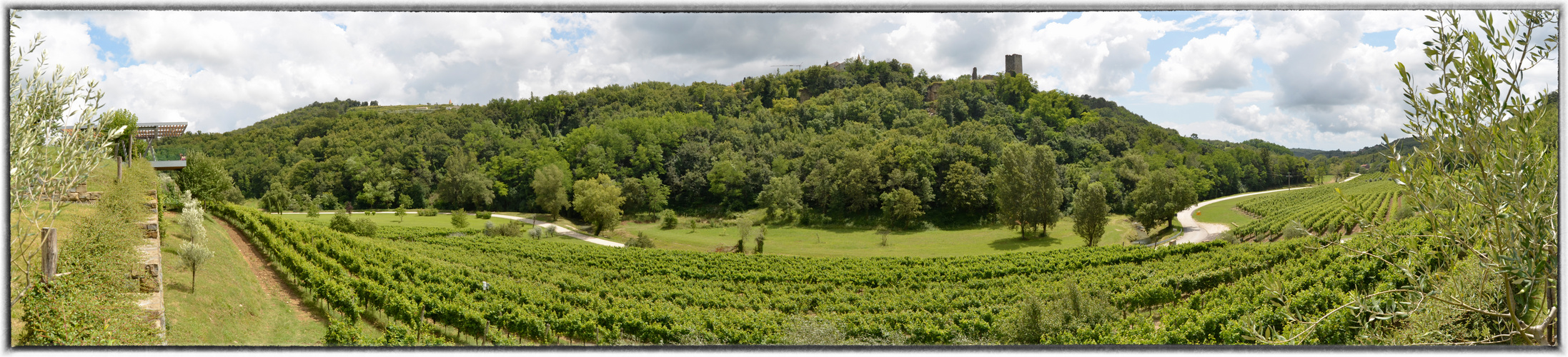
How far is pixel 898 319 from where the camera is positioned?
37.3 ft

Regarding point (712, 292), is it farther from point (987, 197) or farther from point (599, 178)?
point (987, 197)

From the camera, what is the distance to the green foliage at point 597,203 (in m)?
26.3

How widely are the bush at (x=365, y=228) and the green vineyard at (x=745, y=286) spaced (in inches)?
17.5

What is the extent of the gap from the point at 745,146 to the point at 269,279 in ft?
108

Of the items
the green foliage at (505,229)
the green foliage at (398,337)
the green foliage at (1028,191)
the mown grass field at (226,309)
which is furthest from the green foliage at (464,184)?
the green foliage at (1028,191)

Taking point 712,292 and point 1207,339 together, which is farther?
point 712,292

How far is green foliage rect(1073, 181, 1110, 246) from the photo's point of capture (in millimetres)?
24953

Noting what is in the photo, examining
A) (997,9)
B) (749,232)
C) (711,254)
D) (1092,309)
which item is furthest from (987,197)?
(997,9)

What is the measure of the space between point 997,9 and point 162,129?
9399mm

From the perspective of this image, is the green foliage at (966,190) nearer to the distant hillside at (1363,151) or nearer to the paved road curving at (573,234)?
the paved road curving at (573,234)

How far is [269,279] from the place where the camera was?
1088cm

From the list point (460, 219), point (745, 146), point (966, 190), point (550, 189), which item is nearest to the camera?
point (460, 219)

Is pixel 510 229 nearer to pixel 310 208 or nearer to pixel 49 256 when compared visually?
pixel 310 208

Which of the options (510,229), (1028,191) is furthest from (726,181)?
(510,229)
